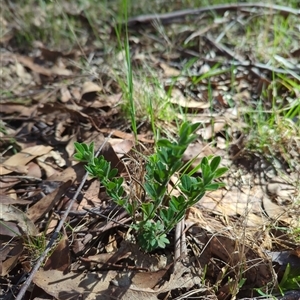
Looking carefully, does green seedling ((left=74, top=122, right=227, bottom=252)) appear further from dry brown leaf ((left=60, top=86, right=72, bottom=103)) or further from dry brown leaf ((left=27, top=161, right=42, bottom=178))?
dry brown leaf ((left=60, top=86, right=72, bottom=103))

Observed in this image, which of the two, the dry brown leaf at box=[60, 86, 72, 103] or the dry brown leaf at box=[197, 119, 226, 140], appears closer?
the dry brown leaf at box=[197, 119, 226, 140]

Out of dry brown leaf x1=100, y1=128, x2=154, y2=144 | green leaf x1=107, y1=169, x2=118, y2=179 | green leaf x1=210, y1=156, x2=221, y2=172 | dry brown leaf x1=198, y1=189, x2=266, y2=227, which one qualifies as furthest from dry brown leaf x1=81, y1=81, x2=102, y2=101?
green leaf x1=210, y1=156, x2=221, y2=172

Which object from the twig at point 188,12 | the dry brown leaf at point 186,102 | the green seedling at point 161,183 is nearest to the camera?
the green seedling at point 161,183

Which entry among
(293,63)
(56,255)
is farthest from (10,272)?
(293,63)

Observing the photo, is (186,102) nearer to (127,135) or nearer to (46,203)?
(127,135)

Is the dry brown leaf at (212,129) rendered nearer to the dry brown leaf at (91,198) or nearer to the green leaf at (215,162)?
the dry brown leaf at (91,198)

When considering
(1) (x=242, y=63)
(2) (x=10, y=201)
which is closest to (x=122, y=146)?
(2) (x=10, y=201)

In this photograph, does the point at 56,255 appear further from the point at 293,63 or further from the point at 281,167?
the point at 293,63

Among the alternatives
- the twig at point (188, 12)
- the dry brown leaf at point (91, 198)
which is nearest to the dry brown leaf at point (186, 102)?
the dry brown leaf at point (91, 198)
